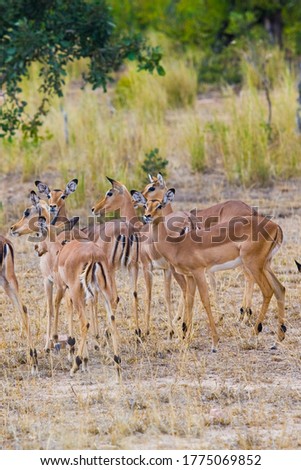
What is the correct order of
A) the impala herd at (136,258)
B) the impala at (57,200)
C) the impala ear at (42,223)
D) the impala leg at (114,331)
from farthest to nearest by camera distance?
the impala at (57,200) → the impala ear at (42,223) → the impala herd at (136,258) → the impala leg at (114,331)

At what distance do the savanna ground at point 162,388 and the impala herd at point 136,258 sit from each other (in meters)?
0.16

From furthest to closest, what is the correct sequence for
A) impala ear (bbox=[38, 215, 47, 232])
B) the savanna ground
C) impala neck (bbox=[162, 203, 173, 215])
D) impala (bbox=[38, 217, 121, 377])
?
impala neck (bbox=[162, 203, 173, 215])
impala ear (bbox=[38, 215, 47, 232])
impala (bbox=[38, 217, 121, 377])
the savanna ground

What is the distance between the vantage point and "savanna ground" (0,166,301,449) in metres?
6.16

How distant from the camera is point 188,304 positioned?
27.6ft

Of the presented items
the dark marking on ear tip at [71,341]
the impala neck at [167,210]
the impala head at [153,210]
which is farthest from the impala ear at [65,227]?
the dark marking on ear tip at [71,341]

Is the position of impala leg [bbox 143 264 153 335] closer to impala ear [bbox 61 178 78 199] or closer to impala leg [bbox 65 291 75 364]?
impala leg [bbox 65 291 75 364]

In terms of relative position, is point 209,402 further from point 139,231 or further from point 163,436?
point 139,231

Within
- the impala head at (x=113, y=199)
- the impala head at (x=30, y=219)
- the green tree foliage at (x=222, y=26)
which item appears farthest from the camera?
the green tree foliage at (x=222, y=26)

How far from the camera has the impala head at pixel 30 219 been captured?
29.1 ft

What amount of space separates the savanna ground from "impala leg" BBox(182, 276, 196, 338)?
5.4 inches

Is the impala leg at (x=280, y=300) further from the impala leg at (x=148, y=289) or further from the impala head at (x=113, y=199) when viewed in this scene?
the impala head at (x=113, y=199)

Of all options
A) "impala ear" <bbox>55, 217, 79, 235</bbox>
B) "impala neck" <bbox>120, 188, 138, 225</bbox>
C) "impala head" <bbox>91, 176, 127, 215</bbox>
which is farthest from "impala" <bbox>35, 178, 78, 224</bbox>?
"impala neck" <bbox>120, 188, 138, 225</bbox>

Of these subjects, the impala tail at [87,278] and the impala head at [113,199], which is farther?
the impala head at [113,199]
